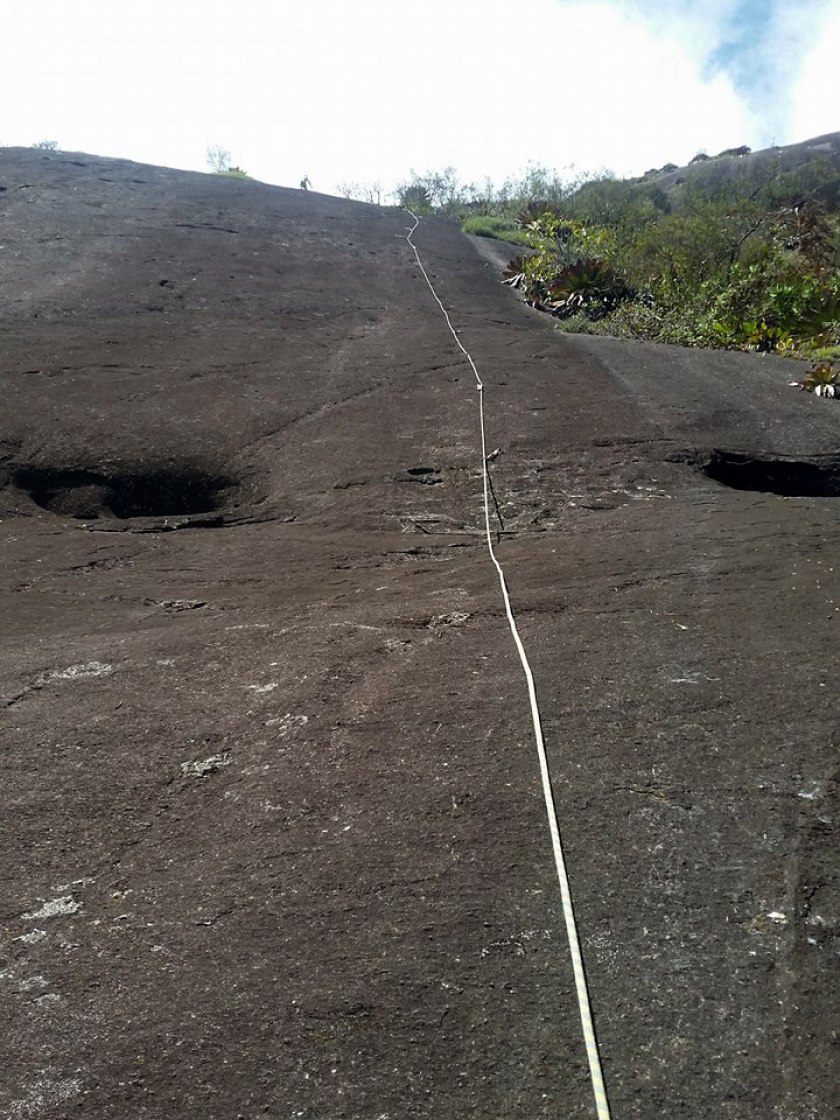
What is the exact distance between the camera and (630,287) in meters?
14.9

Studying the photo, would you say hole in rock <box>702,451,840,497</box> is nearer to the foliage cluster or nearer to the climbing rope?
the climbing rope

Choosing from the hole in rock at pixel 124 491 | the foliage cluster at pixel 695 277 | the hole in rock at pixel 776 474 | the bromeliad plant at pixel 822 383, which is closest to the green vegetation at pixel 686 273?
the foliage cluster at pixel 695 277

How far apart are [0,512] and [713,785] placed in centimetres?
579

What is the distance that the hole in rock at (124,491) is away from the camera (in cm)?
745

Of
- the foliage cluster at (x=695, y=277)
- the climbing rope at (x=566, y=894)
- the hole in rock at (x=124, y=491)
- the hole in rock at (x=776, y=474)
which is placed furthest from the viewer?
the foliage cluster at (x=695, y=277)

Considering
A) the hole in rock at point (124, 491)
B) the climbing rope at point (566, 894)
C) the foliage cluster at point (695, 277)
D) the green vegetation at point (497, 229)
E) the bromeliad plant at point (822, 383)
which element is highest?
the green vegetation at point (497, 229)

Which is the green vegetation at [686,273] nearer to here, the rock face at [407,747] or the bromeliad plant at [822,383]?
the bromeliad plant at [822,383]

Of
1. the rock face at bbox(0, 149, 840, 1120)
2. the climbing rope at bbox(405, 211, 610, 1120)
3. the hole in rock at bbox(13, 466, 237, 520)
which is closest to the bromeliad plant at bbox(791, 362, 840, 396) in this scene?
the rock face at bbox(0, 149, 840, 1120)

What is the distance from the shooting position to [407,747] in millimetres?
3834

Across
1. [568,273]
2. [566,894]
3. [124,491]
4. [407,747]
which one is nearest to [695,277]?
[568,273]

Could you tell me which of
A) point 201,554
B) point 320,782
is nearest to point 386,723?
point 320,782

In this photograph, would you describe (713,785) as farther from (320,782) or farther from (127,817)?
(127,817)

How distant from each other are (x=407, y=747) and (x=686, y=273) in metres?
14.5

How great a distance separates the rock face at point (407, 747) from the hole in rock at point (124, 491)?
0.11 ft
